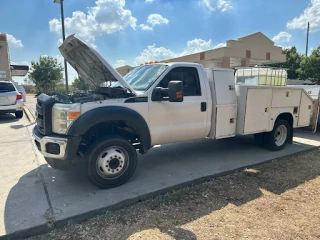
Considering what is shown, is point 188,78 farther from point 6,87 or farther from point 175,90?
point 6,87

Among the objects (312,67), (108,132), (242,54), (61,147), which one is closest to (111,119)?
(108,132)

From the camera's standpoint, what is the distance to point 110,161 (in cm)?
419

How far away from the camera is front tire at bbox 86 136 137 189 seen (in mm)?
4027

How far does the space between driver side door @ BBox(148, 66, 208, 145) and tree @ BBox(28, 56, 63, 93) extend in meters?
35.0

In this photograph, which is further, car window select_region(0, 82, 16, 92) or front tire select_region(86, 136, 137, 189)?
car window select_region(0, 82, 16, 92)

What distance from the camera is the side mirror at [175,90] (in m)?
4.03

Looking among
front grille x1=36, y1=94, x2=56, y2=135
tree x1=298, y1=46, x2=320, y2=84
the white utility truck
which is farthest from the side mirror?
tree x1=298, y1=46, x2=320, y2=84

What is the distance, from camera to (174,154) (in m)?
6.11

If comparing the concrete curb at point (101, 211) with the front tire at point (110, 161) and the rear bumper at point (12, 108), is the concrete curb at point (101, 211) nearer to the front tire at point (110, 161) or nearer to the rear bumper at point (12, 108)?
the front tire at point (110, 161)

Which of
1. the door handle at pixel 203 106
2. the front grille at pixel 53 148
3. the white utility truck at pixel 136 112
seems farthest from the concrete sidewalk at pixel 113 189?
the door handle at pixel 203 106

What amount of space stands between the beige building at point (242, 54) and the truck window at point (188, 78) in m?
10.4

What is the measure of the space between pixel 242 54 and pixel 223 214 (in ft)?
45.8

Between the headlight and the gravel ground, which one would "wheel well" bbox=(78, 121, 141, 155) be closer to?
the headlight

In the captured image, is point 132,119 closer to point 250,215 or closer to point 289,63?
point 250,215
